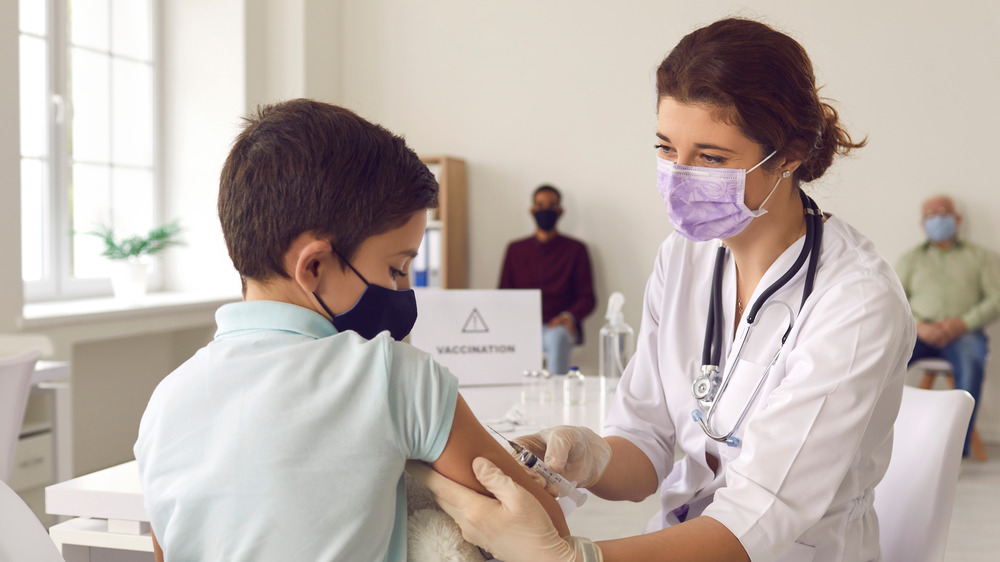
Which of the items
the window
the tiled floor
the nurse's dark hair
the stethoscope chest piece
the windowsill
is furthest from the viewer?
the window

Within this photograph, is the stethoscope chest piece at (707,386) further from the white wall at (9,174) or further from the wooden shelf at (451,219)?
the wooden shelf at (451,219)

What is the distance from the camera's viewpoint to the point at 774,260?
→ 1.39 metres

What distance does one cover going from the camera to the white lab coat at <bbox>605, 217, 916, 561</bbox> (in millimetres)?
1117

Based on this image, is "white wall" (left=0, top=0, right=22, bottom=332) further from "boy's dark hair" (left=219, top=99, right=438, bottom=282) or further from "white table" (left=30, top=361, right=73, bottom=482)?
"boy's dark hair" (left=219, top=99, right=438, bottom=282)

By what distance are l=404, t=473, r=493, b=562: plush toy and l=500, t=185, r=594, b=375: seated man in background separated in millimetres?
4013

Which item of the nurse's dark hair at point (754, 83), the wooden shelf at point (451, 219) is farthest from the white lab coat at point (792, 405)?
the wooden shelf at point (451, 219)

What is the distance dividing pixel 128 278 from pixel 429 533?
387 cm

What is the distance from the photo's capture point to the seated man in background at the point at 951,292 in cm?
430

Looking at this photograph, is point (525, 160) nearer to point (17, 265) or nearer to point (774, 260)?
point (17, 265)

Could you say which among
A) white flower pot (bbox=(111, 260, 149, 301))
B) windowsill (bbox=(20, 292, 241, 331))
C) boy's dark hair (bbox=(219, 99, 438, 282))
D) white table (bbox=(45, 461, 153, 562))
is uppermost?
boy's dark hair (bbox=(219, 99, 438, 282))

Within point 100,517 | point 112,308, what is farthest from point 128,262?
point 100,517

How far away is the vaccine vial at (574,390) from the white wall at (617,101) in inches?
99.2

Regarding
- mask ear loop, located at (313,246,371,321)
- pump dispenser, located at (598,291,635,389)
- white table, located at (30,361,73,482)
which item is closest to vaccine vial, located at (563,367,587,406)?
pump dispenser, located at (598,291,635,389)

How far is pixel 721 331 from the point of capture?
4.67ft
